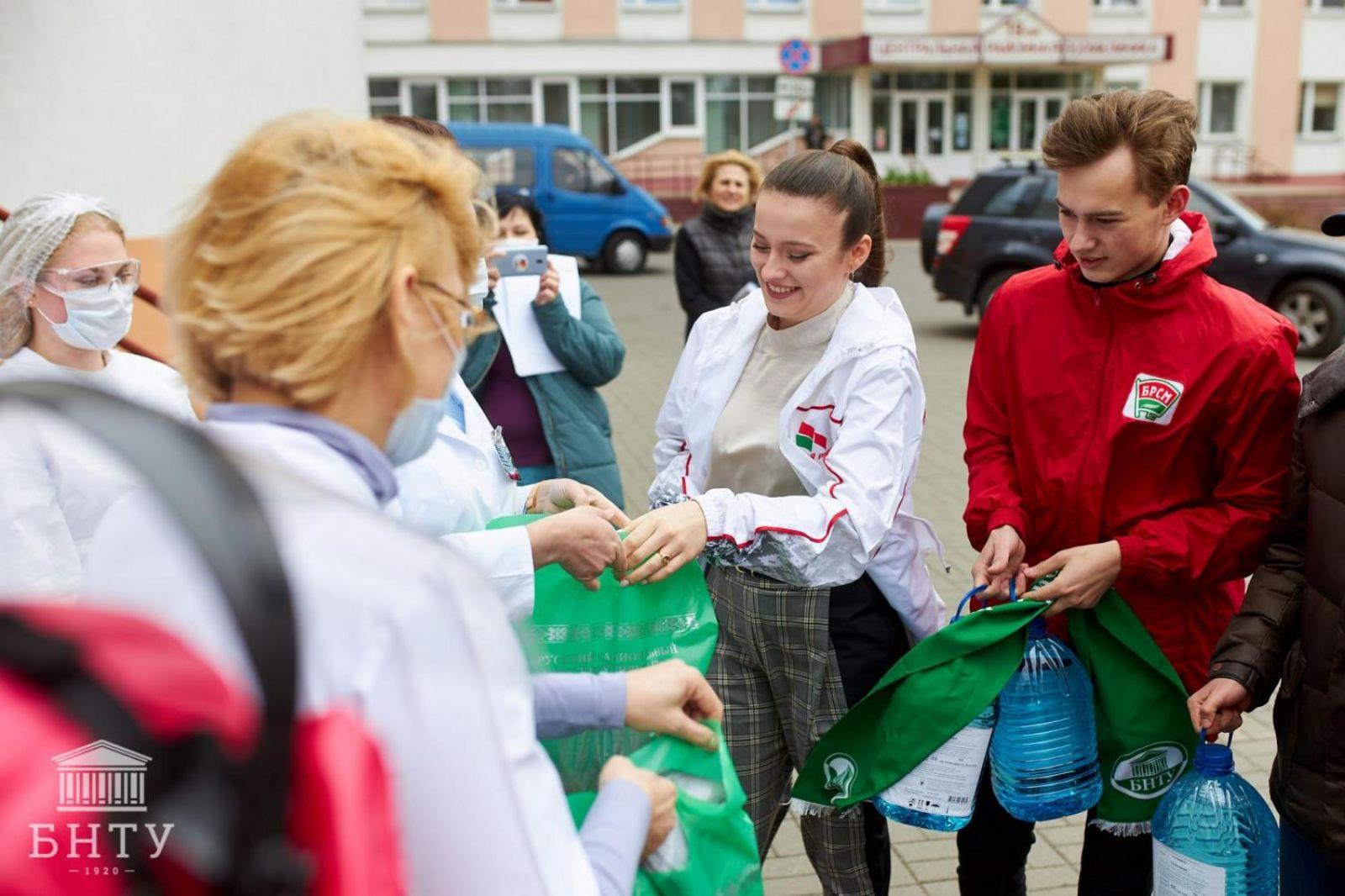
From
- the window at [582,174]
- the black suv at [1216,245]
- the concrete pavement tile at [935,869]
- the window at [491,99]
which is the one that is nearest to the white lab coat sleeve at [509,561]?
the concrete pavement tile at [935,869]

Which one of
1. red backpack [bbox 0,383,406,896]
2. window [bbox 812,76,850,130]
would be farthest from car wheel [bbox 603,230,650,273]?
red backpack [bbox 0,383,406,896]

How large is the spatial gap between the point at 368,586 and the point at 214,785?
208 mm

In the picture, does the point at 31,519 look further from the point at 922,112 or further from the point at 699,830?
the point at 922,112

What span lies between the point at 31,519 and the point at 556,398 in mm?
2076

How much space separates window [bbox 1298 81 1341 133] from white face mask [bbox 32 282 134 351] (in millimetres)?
42466

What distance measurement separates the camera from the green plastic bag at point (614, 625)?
2.06 metres

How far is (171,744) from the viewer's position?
858mm

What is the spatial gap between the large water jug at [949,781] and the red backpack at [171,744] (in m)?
1.75

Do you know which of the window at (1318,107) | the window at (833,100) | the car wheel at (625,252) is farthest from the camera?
the window at (1318,107)

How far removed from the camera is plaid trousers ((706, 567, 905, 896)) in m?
2.70

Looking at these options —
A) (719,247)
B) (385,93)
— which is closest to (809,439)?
(719,247)

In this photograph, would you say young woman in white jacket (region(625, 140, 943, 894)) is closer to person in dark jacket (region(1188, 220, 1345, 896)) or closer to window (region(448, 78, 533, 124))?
person in dark jacket (region(1188, 220, 1345, 896))

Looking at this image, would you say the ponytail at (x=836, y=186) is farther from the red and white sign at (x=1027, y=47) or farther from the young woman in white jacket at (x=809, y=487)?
the red and white sign at (x=1027, y=47)

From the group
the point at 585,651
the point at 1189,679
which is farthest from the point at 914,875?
the point at 585,651
